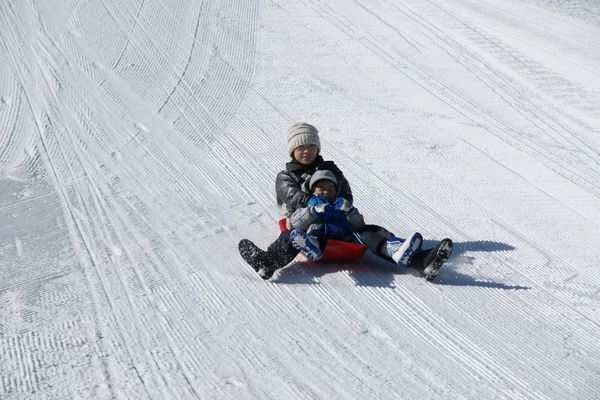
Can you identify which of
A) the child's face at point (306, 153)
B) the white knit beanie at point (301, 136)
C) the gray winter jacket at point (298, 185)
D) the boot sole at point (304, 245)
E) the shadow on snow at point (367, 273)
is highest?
the white knit beanie at point (301, 136)

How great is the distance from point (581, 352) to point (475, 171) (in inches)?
95.3

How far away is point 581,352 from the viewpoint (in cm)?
281

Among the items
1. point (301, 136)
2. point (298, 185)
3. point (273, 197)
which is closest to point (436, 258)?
point (298, 185)

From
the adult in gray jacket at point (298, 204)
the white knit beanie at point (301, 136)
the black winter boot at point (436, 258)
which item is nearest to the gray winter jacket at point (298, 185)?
the adult in gray jacket at point (298, 204)

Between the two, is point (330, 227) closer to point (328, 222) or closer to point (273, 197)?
point (328, 222)

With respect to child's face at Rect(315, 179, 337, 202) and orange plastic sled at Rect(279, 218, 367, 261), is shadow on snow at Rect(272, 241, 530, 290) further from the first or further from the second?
child's face at Rect(315, 179, 337, 202)

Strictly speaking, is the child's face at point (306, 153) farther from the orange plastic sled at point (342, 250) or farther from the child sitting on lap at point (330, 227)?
the orange plastic sled at point (342, 250)

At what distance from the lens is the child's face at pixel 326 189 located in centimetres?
371

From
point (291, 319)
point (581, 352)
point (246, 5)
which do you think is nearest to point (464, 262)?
point (581, 352)

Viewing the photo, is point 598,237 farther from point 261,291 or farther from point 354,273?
point 261,291

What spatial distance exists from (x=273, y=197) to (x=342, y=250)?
46.0 inches

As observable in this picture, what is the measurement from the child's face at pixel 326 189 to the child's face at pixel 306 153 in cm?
26

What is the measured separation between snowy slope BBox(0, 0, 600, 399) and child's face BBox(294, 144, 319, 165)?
55 centimetres

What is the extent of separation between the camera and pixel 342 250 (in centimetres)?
351
